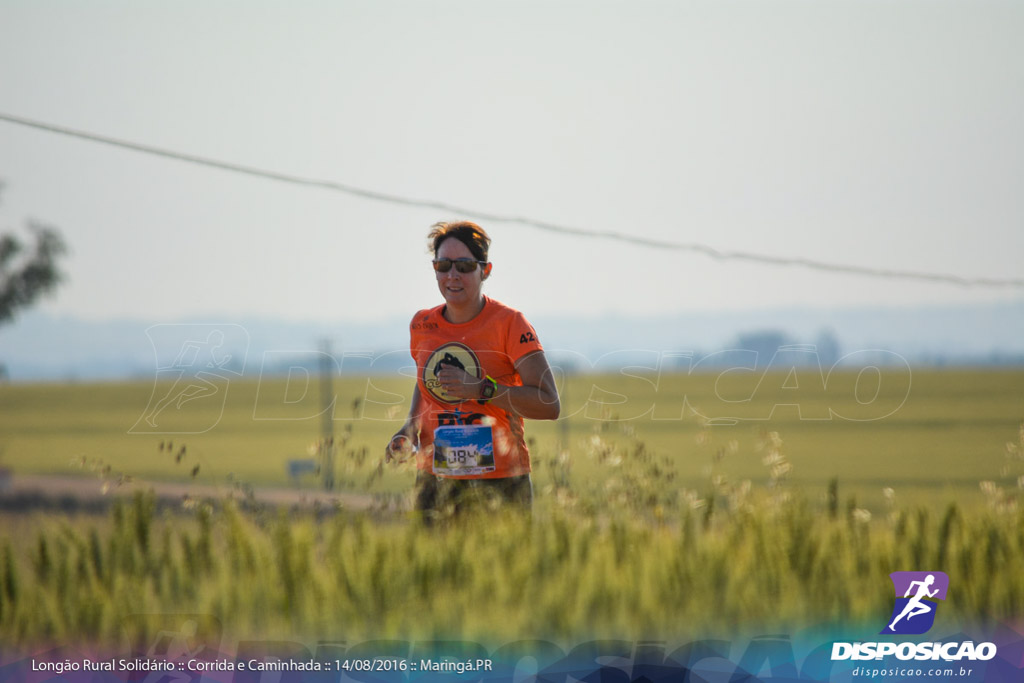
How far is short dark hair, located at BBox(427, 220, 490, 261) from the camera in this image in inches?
186

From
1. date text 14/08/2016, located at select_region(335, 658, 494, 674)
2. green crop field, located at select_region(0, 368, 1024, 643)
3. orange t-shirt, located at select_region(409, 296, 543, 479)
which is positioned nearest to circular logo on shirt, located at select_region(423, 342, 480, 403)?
orange t-shirt, located at select_region(409, 296, 543, 479)

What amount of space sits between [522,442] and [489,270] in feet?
2.55

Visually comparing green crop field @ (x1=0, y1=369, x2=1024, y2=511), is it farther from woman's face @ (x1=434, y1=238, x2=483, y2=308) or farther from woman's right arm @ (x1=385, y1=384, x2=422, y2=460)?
woman's face @ (x1=434, y1=238, x2=483, y2=308)

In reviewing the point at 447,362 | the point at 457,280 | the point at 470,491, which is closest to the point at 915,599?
the point at 470,491

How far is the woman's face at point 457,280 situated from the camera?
15.4 feet

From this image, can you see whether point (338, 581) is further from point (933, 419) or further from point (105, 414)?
point (105, 414)

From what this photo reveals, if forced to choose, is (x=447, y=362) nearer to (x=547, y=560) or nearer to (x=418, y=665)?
(x=547, y=560)

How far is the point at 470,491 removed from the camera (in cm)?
479

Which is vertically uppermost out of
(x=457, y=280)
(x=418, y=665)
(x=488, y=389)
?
(x=457, y=280)

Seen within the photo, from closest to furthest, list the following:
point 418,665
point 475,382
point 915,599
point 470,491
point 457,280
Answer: point 418,665 → point 915,599 → point 475,382 → point 457,280 → point 470,491

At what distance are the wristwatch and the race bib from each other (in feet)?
0.49

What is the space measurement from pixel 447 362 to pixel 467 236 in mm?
556

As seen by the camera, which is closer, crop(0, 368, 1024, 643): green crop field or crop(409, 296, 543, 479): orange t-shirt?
crop(0, 368, 1024, 643): green crop field

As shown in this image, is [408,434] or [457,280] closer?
[457,280]
